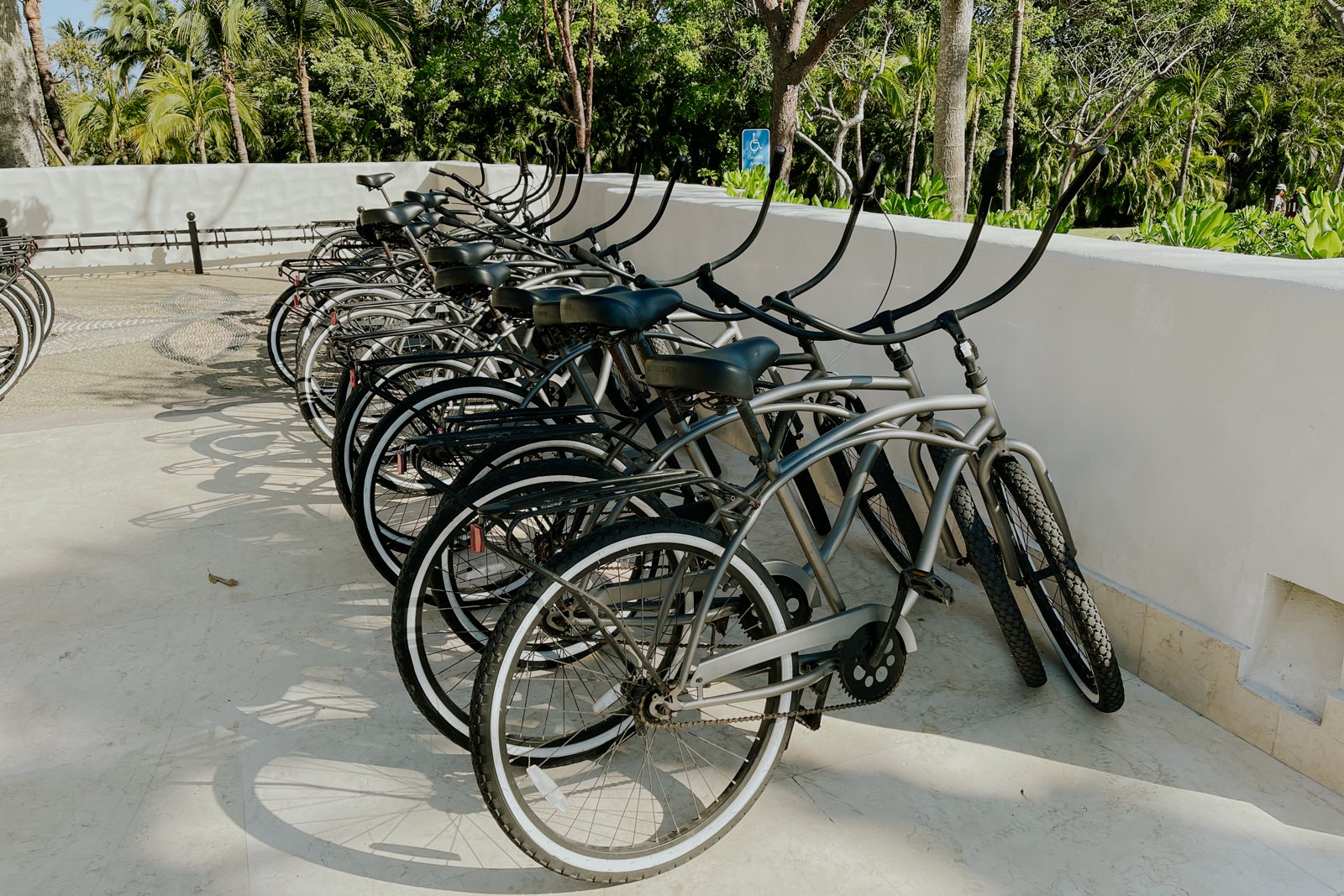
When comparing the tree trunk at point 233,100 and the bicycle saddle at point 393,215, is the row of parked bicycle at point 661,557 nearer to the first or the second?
the bicycle saddle at point 393,215

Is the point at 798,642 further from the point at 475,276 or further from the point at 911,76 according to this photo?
the point at 911,76

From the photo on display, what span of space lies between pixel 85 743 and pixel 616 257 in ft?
7.25

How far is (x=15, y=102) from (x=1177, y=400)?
11862 millimetres

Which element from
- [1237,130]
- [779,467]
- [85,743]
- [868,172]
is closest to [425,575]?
[779,467]

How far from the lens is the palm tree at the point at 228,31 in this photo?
62.6 ft

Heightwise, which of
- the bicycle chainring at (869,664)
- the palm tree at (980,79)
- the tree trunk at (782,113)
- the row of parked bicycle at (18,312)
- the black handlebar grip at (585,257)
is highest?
the palm tree at (980,79)

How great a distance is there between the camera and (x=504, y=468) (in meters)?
2.38

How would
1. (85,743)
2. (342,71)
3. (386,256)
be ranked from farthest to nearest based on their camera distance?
(342,71)
(386,256)
(85,743)

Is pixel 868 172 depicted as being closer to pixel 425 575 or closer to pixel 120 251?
pixel 425 575

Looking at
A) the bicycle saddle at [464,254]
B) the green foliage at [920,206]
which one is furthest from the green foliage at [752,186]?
the bicycle saddle at [464,254]

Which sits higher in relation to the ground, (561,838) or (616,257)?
(616,257)

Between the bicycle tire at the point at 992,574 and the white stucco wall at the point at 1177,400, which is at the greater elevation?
the white stucco wall at the point at 1177,400

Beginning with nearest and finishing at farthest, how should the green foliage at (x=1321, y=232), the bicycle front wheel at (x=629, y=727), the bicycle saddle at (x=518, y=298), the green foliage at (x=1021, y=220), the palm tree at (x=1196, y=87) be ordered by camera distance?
the bicycle front wheel at (x=629, y=727) < the bicycle saddle at (x=518, y=298) < the green foliage at (x=1321, y=232) < the green foliage at (x=1021, y=220) < the palm tree at (x=1196, y=87)

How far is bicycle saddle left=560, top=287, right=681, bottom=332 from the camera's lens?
7.49ft
